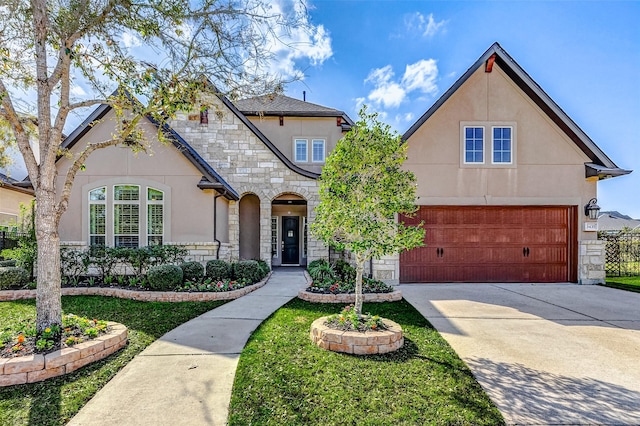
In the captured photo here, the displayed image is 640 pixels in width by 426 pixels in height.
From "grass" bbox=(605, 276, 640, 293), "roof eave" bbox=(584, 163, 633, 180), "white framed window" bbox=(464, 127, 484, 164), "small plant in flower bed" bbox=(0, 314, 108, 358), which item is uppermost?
"white framed window" bbox=(464, 127, 484, 164)

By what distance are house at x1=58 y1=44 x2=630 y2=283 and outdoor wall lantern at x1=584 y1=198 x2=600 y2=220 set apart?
0.45 feet

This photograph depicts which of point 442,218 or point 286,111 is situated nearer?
point 442,218

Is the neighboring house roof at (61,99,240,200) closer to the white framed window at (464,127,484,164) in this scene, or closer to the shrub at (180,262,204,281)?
the shrub at (180,262,204,281)

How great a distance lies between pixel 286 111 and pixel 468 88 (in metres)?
7.23

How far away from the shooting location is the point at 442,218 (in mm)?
10609

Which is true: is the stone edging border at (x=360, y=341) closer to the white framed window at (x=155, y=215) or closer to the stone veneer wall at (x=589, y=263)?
the white framed window at (x=155, y=215)

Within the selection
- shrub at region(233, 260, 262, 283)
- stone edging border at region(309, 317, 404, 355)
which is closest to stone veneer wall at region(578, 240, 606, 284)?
stone edging border at region(309, 317, 404, 355)

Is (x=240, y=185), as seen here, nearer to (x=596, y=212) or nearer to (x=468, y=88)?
(x=468, y=88)

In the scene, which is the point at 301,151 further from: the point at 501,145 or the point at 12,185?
the point at 12,185

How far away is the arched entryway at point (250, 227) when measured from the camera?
13.8 m

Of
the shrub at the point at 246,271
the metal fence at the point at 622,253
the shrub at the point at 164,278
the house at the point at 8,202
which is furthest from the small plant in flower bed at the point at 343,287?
the house at the point at 8,202

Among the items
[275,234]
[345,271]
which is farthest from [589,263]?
[275,234]

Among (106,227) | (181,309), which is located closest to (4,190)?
(106,227)

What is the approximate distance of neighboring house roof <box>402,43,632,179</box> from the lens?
10008mm
